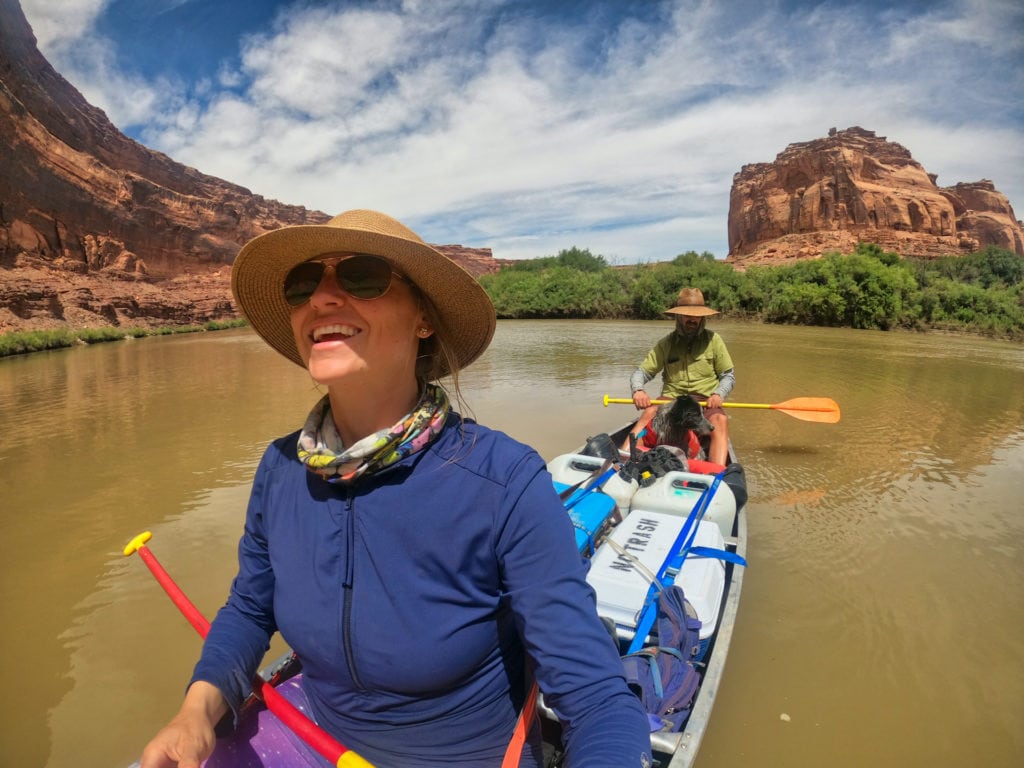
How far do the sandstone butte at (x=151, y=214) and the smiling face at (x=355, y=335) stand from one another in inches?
1389

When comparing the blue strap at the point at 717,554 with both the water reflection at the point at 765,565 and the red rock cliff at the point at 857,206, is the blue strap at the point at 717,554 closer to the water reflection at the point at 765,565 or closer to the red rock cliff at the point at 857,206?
the water reflection at the point at 765,565

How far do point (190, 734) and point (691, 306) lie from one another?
17.1 feet

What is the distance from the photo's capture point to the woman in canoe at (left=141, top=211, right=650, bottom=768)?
1.14 meters

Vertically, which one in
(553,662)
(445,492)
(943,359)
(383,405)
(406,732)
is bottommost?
(943,359)

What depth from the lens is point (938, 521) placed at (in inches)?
201

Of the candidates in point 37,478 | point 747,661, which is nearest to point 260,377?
point 37,478

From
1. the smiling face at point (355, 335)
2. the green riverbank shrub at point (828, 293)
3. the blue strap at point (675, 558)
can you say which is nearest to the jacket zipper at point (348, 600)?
the smiling face at point (355, 335)

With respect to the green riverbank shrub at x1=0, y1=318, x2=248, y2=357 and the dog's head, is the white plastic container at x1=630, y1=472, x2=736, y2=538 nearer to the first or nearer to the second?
the dog's head

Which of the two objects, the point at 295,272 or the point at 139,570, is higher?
the point at 295,272

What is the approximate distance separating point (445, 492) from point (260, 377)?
14554 mm

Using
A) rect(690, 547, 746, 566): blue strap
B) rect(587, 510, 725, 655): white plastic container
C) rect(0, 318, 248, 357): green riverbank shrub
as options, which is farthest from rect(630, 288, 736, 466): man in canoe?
rect(0, 318, 248, 357): green riverbank shrub

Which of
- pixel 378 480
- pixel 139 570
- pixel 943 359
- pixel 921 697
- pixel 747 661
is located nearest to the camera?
pixel 378 480

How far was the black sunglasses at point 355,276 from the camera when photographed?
133 cm

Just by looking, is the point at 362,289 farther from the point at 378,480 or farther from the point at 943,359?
the point at 943,359
